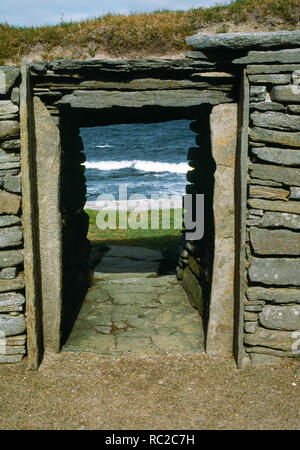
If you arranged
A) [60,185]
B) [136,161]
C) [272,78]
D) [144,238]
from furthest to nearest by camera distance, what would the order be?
[136,161] < [144,238] < [60,185] < [272,78]

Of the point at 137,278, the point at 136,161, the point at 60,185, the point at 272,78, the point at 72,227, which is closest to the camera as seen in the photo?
the point at 272,78

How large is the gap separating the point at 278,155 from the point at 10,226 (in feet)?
9.36

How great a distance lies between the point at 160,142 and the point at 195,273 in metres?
33.9

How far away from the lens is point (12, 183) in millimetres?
4320

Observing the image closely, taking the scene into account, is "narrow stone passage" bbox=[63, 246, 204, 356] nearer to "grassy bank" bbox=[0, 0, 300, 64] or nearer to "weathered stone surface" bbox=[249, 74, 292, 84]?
"weathered stone surface" bbox=[249, 74, 292, 84]

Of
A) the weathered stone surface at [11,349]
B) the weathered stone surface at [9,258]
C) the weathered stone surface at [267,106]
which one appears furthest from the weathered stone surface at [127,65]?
the weathered stone surface at [11,349]

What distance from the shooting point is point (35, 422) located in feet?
12.2

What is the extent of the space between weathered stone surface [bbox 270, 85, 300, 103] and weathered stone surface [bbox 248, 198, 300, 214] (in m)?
1.02

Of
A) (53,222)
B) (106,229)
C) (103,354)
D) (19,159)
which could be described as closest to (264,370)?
(103,354)

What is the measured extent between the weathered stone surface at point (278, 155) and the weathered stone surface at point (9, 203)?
97.7 inches

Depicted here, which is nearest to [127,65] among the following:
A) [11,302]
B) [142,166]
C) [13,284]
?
[13,284]

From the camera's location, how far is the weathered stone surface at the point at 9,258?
173 inches

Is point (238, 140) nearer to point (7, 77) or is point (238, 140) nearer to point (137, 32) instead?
point (137, 32)

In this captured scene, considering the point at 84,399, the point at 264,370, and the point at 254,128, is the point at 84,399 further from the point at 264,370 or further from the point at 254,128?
the point at 254,128
